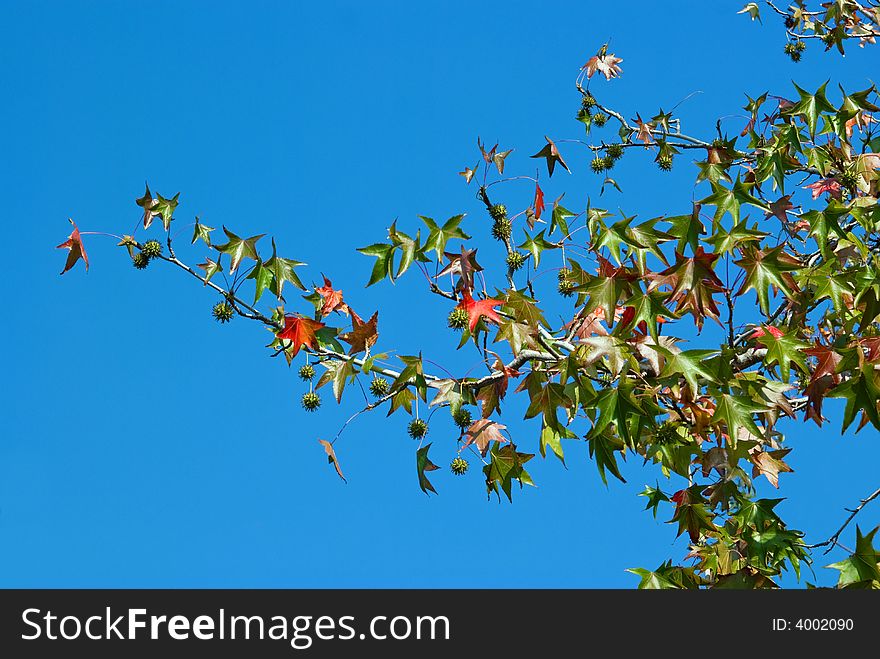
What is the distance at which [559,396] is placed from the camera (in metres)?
4.08

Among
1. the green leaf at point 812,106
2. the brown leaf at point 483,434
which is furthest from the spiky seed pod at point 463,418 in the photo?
the green leaf at point 812,106

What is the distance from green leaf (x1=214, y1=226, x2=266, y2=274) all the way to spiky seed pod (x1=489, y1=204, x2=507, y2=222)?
4.16 ft

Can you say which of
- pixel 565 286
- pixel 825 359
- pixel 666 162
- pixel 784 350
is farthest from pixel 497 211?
pixel 666 162

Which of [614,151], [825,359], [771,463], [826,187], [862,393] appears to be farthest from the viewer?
[614,151]

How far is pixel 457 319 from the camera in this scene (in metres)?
4.34

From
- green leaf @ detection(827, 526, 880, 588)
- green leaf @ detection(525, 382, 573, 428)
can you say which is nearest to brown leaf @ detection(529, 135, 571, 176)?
green leaf @ detection(525, 382, 573, 428)

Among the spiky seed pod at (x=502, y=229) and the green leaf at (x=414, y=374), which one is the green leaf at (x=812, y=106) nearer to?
the spiky seed pod at (x=502, y=229)

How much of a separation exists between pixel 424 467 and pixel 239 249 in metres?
1.42

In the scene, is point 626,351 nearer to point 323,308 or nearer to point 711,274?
point 711,274

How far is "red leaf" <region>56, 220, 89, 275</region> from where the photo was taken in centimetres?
465

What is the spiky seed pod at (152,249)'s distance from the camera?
16.0 feet

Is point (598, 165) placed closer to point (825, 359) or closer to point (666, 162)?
point (666, 162)

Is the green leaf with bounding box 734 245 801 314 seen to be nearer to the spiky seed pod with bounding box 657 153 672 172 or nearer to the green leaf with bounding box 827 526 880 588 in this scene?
the green leaf with bounding box 827 526 880 588
